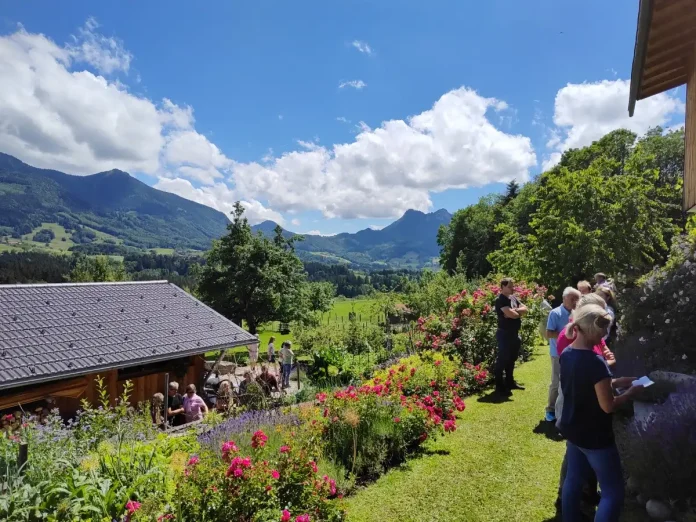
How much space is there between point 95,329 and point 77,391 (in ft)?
5.59

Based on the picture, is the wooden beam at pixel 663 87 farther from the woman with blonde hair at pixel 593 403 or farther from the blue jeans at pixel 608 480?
the blue jeans at pixel 608 480

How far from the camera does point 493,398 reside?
7.03 m

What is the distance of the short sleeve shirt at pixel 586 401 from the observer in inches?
104

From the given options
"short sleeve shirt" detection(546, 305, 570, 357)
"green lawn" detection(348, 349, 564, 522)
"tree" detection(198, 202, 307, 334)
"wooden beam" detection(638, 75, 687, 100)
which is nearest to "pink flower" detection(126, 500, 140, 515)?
"green lawn" detection(348, 349, 564, 522)

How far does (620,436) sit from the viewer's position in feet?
12.1

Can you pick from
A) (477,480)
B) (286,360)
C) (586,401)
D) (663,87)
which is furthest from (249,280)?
(586,401)

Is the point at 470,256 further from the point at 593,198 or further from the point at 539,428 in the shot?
the point at 539,428

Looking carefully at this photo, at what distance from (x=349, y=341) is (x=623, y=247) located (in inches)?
365

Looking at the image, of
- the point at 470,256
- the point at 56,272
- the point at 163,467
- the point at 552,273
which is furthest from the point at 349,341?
the point at 56,272

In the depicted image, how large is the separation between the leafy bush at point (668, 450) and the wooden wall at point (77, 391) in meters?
7.99

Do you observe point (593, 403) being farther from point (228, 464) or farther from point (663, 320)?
point (663, 320)

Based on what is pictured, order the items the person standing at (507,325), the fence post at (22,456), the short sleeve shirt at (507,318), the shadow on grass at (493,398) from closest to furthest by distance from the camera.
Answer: the fence post at (22,456) → the person standing at (507,325) → the short sleeve shirt at (507,318) → the shadow on grass at (493,398)

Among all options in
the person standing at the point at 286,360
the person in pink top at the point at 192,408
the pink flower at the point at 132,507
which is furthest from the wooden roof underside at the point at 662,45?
the person standing at the point at 286,360

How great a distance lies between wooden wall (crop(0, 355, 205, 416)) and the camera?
8789 millimetres
